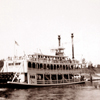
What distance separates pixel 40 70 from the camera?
102 feet

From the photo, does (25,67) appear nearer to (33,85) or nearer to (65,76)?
(33,85)

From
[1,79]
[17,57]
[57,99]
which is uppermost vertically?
[17,57]

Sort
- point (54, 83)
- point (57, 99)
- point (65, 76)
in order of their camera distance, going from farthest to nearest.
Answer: point (65, 76) < point (54, 83) < point (57, 99)

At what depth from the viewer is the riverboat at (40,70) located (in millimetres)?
28744

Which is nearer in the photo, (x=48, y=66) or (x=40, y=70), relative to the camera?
(x=40, y=70)

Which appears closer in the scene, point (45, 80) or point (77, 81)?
point (45, 80)

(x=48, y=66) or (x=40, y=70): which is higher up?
(x=48, y=66)

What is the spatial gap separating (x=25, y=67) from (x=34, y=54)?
2837 mm

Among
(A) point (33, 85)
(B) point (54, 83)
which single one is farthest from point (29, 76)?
(B) point (54, 83)

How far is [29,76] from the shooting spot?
95.3 feet

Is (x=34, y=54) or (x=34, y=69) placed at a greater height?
(x=34, y=54)

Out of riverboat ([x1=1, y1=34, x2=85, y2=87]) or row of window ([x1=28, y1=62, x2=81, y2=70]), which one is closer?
riverboat ([x1=1, y1=34, x2=85, y2=87])

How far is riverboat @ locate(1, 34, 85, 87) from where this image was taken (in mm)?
28744

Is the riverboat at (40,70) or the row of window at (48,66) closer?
the riverboat at (40,70)
